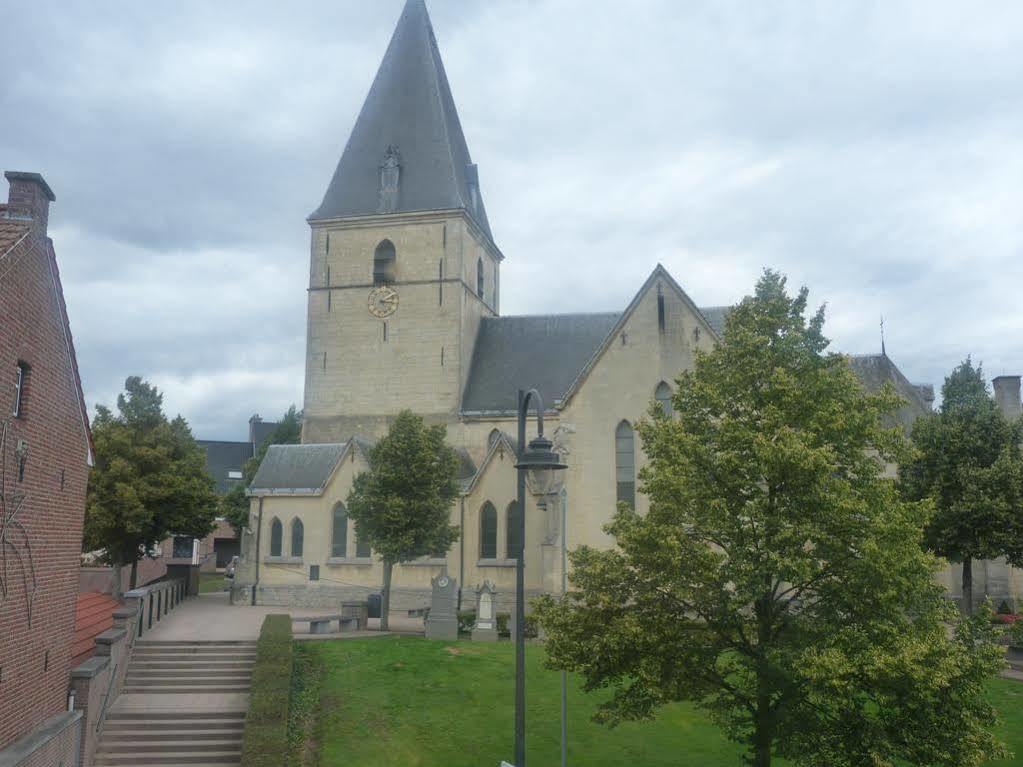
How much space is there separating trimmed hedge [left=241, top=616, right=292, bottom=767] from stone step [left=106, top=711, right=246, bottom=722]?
818 millimetres

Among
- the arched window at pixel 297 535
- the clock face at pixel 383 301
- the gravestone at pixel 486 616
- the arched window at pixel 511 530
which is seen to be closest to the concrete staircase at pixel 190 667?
the gravestone at pixel 486 616

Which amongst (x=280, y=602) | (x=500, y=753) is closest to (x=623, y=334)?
(x=500, y=753)

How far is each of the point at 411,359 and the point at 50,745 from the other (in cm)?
3070

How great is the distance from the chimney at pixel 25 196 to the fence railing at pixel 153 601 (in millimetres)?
12068

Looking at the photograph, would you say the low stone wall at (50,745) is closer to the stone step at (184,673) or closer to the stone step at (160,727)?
the stone step at (160,727)

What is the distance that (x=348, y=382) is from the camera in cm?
4572

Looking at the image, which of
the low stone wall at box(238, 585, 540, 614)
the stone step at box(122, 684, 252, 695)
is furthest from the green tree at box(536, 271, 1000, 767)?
the low stone wall at box(238, 585, 540, 614)

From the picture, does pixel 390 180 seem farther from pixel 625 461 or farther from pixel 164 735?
pixel 164 735

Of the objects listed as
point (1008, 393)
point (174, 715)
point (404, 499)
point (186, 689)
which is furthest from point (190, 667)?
point (1008, 393)

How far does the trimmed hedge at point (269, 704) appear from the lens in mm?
17578

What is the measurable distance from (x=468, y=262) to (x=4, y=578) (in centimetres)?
3400

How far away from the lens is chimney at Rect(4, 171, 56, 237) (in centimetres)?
1553

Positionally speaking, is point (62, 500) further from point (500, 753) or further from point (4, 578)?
point (500, 753)

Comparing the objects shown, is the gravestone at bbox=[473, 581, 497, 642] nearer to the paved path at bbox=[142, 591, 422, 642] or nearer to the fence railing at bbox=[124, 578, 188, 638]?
the paved path at bbox=[142, 591, 422, 642]
